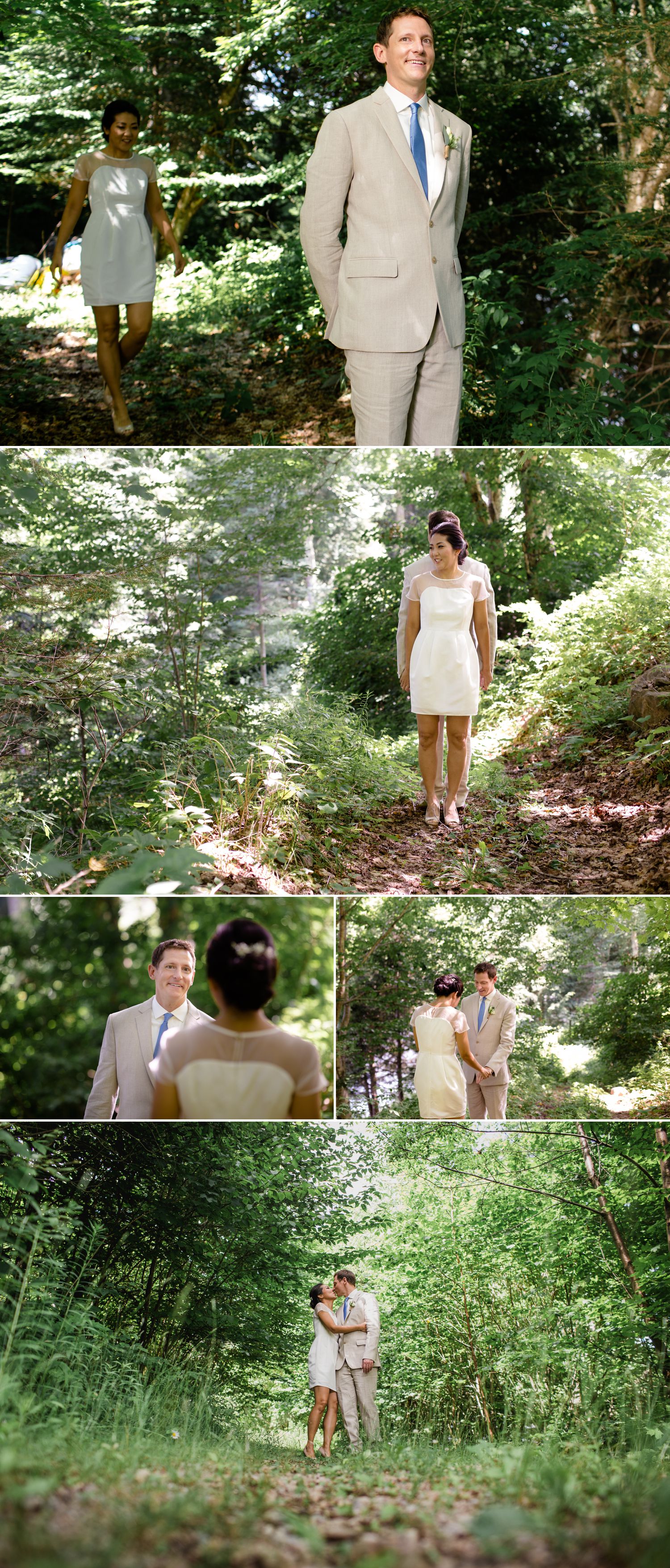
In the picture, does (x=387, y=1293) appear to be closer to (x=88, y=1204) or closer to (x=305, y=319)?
(x=88, y=1204)

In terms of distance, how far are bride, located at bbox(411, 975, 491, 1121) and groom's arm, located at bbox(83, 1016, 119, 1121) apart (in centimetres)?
107

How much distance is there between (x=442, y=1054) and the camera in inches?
154

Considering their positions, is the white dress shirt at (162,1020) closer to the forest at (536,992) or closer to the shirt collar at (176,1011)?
the shirt collar at (176,1011)

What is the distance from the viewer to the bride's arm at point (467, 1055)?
3.88m

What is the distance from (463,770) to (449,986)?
0.85 m

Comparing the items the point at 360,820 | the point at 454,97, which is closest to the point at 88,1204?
the point at 360,820

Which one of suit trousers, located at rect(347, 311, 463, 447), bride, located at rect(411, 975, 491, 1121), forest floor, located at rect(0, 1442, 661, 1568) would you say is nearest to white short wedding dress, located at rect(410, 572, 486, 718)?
suit trousers, located at rect(347, 311, 463, 447)

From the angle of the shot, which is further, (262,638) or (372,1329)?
(262,638)

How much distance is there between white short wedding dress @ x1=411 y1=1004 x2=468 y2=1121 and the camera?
12.8 feet

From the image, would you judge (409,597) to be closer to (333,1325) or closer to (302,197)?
(333,1325)

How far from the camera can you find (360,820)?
4.15 metres

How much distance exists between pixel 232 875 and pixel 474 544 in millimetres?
1694

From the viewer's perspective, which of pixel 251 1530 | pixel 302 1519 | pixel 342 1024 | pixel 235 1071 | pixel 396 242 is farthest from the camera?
pixel 396 242

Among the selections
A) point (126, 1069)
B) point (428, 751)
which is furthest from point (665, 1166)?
point (126, 1069)
